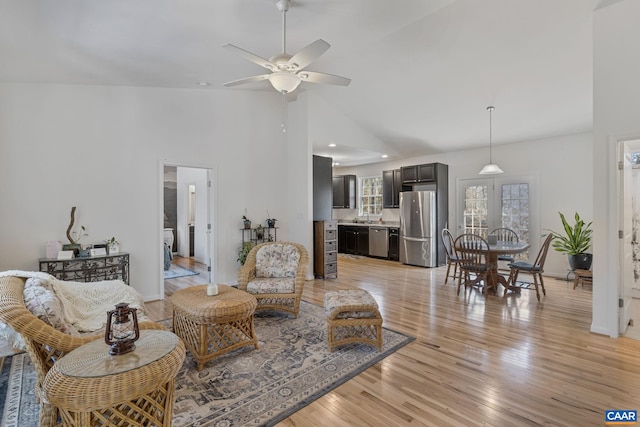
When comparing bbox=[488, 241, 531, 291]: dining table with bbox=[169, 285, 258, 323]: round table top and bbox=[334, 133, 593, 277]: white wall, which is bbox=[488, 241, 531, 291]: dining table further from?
bbox=[169, 285, 258, 323]: round table top

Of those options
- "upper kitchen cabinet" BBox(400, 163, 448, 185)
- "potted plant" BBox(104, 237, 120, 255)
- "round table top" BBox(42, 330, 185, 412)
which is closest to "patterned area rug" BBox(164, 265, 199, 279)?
"potted plant" BBox(104, 237, 120, 255)

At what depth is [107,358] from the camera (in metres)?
1.52

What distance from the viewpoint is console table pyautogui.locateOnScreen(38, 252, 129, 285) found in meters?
3.56

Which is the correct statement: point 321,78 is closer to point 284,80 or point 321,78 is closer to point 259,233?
point 284,80

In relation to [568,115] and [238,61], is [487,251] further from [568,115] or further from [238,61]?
[238,61]

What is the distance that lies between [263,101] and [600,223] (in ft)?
17.0

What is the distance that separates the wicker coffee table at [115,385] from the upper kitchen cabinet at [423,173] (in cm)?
646

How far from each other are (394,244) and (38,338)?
6933 mm

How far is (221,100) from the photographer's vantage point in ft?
16.7

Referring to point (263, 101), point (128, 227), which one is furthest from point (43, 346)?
point (263, 101)

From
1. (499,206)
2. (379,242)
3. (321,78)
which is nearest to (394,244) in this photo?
(379,242)

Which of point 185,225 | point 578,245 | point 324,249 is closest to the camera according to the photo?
point 578,245

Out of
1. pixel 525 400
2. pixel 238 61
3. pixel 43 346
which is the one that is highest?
pixel 238 61

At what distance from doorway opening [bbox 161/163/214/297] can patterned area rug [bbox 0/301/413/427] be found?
3.38 meters
